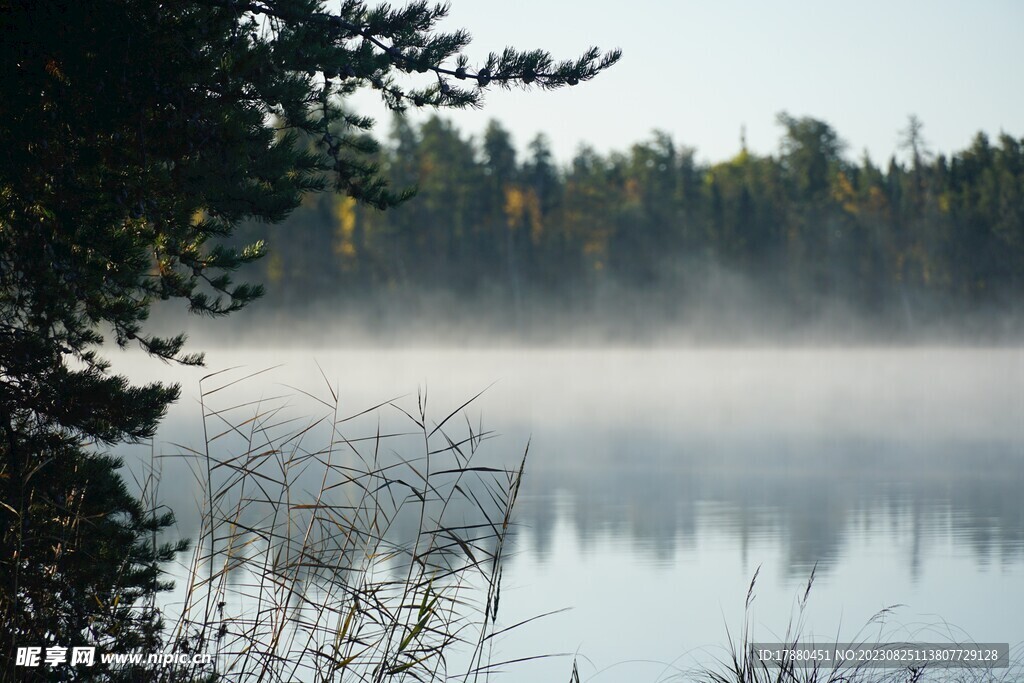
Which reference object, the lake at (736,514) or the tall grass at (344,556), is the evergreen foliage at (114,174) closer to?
the tall grass at (344,556)

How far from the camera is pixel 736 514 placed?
312 inches

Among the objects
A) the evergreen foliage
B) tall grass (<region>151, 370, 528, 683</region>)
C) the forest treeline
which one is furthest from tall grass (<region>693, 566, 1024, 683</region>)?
the forest treeline

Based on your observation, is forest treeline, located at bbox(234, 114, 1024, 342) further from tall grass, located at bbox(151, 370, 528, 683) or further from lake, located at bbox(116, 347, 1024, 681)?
tall grass, located at bbox(151, 370, 528, 683)

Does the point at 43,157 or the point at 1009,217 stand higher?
the point at 1009,217

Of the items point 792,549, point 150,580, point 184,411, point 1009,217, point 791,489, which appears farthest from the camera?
point 1009,217

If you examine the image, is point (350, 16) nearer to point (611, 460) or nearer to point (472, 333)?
point (611, 460)

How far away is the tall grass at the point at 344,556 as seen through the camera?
2.85m

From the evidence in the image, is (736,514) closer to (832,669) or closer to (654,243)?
(832,669)

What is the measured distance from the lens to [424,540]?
6.64 meters

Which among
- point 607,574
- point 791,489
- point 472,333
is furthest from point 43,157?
point 472,333

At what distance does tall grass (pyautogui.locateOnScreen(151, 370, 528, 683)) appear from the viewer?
9.36 feet

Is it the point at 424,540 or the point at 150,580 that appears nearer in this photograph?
the point at 150,580

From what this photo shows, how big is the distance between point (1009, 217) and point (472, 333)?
19105 mm

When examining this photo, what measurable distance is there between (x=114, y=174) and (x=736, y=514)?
5553 mm
